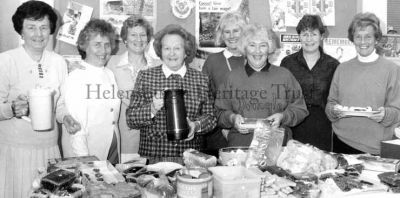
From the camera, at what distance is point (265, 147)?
1.39 meters

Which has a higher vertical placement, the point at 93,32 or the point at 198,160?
the point at 93,32

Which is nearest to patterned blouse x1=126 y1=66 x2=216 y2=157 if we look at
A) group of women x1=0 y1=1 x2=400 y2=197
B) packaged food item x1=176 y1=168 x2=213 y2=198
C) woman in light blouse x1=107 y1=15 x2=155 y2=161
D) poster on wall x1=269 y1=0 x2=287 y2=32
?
group of women x1=0 y1=1 x2=400 y2=197

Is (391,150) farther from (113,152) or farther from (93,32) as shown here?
(93,32)

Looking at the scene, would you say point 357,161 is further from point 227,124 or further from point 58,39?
point 58,39

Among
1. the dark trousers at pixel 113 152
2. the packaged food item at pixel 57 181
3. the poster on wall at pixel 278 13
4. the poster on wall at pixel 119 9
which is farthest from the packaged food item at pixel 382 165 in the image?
the poster on wall at pixel 119 9

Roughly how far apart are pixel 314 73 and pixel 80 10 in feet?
4.58

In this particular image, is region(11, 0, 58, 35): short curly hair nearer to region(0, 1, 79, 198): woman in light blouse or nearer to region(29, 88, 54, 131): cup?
region(0, 1, 79, 198): woman in light blouse

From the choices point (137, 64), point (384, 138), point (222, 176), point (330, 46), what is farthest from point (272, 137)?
point (330, 46)

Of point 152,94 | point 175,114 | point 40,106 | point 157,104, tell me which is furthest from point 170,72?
point 40,106

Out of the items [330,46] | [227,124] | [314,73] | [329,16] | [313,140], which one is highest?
[329,16]

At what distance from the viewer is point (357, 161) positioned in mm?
1461

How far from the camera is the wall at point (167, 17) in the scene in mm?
2182

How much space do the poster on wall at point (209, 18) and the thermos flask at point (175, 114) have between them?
117 centimetres

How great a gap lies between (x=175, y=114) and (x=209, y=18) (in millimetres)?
1260
